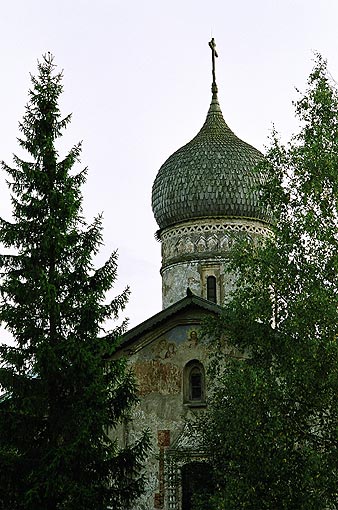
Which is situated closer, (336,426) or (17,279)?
(336,426)

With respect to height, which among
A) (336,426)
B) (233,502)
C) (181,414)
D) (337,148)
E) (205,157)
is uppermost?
(205,157)

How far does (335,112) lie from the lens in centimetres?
1383

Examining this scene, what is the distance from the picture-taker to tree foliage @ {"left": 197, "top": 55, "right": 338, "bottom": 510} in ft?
37.4

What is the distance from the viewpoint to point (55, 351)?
13047 mm

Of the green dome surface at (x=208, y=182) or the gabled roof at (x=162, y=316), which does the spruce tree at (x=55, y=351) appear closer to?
the gabled roof at (x=162, y=316)

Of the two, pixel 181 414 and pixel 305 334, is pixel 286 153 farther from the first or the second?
pixel 181 414

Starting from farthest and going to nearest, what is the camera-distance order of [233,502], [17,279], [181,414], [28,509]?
[181,414]
[17,279]
[28,509]
[233,502]

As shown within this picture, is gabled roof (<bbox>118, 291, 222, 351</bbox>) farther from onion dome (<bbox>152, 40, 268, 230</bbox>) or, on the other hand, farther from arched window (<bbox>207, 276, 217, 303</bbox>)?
onion dome (<bbox>152, 40, 268, 230</bbox>)

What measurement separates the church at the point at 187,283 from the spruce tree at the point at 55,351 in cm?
234

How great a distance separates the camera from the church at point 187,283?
658 inches

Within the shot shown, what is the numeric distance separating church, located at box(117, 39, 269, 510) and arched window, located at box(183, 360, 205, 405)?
0.06 feet

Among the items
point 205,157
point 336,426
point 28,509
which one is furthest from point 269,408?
point 205,157

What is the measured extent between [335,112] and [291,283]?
2.98m

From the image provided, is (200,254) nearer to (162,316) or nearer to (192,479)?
(162,316)
